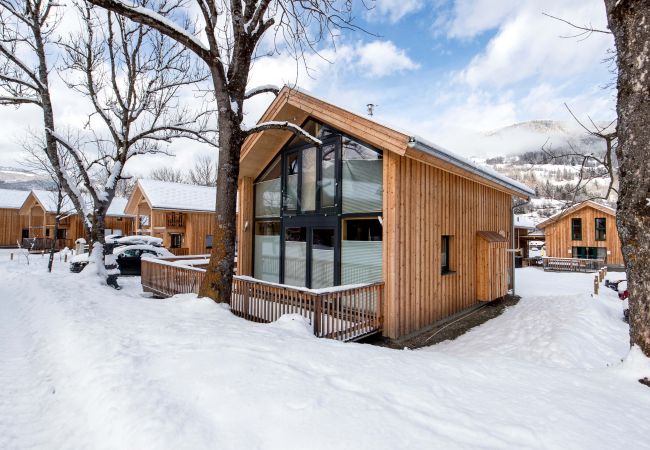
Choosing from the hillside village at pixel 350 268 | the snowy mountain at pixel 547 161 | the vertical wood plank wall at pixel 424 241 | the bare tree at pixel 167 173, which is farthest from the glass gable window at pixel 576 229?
the bare tree at pixel 167 173

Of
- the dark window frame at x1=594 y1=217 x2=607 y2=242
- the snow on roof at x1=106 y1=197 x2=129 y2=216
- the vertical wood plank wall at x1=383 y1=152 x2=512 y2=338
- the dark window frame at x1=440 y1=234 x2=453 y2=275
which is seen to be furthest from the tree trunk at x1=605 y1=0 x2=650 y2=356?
the snow on roof at x1=106 y1=197 x2=129 y2=216

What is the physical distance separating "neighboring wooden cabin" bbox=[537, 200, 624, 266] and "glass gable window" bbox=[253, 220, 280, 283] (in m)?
20.9

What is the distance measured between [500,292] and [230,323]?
28.0 ft

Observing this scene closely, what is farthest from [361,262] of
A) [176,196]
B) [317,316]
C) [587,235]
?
[587,235]

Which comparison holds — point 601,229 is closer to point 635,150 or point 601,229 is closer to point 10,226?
point 635,150

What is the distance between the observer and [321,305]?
5891 millimetres

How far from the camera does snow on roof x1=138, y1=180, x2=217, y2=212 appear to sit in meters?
21.7

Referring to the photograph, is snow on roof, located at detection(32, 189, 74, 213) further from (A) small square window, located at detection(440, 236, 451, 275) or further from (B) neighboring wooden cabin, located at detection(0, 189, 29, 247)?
(A) small square window, located at detection(440, 236, 451, 275)

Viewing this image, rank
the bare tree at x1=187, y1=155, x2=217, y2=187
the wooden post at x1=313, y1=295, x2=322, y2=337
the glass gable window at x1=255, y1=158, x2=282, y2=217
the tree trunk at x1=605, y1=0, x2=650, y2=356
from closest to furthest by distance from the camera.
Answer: the tree trunk at x1=605, y1=0, x2=650, y2=356
the wooden post at x1=313, y1=295, x2=322, y2=337
the glass gable window at x1=255, y1=158, x2=282, y2=217
the bare tree at x1=187, y1=155, x2=217, y2=187

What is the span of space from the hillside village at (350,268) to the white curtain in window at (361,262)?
47mm

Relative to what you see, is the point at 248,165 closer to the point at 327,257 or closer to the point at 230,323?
the point at 327,257

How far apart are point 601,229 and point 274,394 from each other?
29.5 meters

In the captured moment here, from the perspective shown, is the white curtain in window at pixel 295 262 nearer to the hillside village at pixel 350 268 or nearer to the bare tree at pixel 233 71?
the hillside village at pixel 350 268

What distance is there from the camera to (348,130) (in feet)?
23.8
